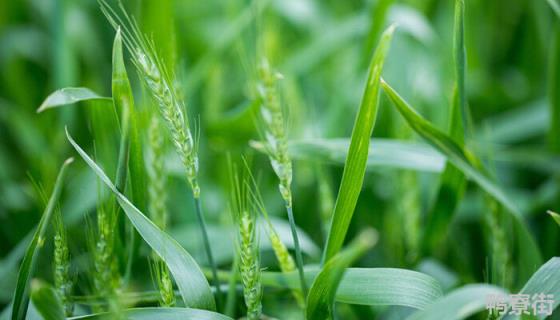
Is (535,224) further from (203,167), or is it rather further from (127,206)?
(127,206)

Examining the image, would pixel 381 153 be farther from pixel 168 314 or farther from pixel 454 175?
pixel 168 314

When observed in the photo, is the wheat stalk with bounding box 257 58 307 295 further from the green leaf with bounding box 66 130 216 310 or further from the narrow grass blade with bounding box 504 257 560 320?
the narrow grass blade with bounding box 504 257 560 320

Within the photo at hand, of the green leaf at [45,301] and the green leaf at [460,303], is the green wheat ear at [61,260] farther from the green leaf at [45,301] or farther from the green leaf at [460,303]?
the green leaf at [460,303]

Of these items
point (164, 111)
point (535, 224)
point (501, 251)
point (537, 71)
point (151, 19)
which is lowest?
point (535, 224)

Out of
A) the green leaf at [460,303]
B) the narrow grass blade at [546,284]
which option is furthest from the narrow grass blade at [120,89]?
the narrow grass blade at [546,284]

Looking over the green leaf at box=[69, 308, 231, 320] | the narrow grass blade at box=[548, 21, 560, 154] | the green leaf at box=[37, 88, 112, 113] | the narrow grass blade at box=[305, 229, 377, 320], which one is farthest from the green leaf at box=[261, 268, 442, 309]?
the narrow grass blade at box=[548, 21, 560, 154]

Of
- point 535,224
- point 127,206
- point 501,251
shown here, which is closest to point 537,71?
point 535,224
